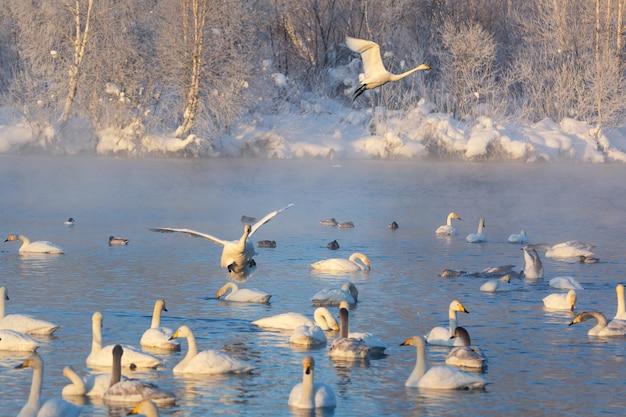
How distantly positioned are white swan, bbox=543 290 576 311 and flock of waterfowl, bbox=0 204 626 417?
0.5 inches

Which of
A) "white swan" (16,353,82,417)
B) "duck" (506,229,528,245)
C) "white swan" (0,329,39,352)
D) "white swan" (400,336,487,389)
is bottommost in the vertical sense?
"white swan" (16,353,82,417)

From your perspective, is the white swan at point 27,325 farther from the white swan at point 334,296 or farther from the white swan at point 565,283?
the white swan at point 565,283

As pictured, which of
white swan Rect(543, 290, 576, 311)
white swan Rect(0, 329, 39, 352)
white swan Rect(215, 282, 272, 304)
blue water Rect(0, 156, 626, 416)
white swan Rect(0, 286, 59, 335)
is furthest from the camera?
white swan Rect(215, 282, 272, 304)

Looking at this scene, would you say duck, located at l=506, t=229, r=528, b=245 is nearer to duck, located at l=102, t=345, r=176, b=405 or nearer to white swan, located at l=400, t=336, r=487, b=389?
white swan, located at l=400, t=336, r=487, b=389

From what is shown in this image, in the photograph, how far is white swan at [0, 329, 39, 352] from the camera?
13148 mm

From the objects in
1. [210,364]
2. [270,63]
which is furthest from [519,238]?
[270,63]

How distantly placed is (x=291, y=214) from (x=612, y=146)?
25.0 metres

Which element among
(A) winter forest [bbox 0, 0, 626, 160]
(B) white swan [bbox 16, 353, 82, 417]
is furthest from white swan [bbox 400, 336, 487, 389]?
(A) winter forest [bbox 0, 0, 626, 160]

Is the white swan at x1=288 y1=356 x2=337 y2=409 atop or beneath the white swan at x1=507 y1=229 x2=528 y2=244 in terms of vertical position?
beneath

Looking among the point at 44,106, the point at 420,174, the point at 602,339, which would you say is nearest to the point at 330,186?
the point at 420,174

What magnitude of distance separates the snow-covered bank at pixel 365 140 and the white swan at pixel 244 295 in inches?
1224

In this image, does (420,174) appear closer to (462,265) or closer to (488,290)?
(462,265)

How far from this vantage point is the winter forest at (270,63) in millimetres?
48062

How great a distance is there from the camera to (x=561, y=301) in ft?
54.3
